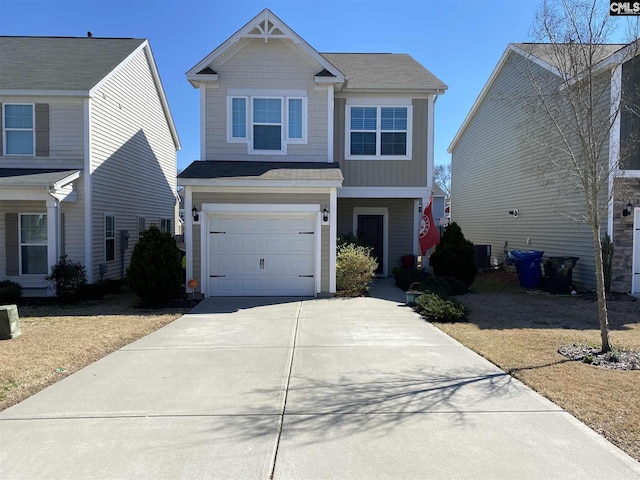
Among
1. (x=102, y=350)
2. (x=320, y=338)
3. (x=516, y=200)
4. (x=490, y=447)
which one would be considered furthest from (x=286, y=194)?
(x=516, y=200)

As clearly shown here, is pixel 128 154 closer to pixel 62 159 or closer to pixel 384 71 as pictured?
pixel 62 159

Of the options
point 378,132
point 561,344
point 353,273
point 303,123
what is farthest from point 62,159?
point 561,344

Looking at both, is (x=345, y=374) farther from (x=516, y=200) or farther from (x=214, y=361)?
(x=516, y=200)

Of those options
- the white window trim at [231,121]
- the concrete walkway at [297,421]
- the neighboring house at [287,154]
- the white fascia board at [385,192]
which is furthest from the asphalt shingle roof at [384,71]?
the concrete walkway at [297,421]

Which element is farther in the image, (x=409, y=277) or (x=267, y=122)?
(x=409, y=277)

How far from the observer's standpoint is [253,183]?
11.0 metres

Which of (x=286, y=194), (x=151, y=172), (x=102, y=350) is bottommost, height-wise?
(x=102, y=350)

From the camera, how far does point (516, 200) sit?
16.5m

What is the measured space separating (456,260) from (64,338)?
387 inches

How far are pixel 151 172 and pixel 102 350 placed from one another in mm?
12747

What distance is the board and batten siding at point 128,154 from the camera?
13.3 metres

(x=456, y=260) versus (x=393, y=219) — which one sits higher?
(x=393, y=219)

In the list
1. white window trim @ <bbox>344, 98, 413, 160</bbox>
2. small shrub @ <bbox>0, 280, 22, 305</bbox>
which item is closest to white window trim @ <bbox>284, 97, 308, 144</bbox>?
white window trim @ <bbox>344, 98, 413, 160</bbox>

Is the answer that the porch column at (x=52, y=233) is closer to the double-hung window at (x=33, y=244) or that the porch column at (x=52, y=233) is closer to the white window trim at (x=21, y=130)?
the double-hung window at (x=33, y=244)
